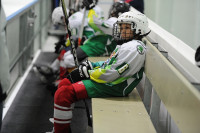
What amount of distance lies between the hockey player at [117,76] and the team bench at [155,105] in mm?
63

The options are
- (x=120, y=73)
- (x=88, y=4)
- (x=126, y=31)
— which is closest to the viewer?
(x=120, y=73)

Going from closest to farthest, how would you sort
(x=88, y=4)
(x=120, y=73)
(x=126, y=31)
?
(x=120, y=73) < (x=126, y=31) < (x=88, y=4)

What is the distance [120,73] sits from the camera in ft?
8.39

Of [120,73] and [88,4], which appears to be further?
[88,4]

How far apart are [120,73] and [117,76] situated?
0.04 meters

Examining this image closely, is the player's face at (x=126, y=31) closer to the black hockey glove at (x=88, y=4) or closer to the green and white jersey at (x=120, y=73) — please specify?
the green and white jersey at (x=120, y=73)

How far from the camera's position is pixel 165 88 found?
217 centimetres

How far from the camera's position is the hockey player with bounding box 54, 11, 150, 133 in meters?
2.56

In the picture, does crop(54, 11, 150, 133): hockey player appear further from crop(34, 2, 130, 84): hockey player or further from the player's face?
crop(34, 2, 130, 84): hockey player

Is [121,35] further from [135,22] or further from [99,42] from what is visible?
[99,42]

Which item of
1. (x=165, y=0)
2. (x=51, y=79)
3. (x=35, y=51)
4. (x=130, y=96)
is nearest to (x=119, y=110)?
(x=130, y=96)

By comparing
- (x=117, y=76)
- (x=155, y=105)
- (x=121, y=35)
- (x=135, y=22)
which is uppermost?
(x=135, y=22)

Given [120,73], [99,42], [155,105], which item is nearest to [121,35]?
[120,73]

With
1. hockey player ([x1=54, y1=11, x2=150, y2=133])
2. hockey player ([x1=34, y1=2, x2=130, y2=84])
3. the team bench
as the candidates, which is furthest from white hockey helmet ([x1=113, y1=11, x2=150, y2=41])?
hockey player ([x1=34, y1=2, x2=130, y2=84])
